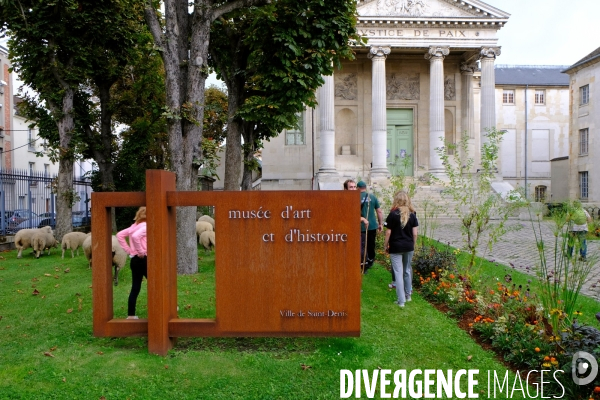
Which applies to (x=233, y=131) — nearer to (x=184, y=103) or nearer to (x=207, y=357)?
(x=184, y=103)

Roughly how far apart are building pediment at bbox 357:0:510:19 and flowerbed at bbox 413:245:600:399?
974 inches

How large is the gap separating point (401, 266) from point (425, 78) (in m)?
28.7

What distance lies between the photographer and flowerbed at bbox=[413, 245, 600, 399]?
4898mm

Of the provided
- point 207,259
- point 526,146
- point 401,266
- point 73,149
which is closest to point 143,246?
point 401,266

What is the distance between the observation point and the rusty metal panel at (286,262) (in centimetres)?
574

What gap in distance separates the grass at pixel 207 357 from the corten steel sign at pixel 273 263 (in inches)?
12.9

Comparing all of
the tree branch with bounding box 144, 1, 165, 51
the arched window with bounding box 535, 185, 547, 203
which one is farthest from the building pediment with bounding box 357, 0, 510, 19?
the tree branch with bounding box 144, 1, 165, 51

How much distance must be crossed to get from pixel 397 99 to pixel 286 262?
30.2 meters

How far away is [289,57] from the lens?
12219 millimetres

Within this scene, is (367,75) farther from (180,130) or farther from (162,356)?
(162,356)

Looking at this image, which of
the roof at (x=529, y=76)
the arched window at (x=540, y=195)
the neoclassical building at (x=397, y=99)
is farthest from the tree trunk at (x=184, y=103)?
the roof at (x=529, y=76)

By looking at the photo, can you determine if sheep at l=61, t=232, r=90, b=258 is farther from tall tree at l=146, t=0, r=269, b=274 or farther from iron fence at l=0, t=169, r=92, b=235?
tall tree at l=146, t=0, r=269, b=274

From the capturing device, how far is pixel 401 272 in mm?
Result: 7938

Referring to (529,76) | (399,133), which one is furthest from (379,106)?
(529,76)
